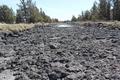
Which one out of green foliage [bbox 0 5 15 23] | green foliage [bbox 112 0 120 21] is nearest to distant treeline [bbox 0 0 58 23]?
green foliage [bbox 0 5 15 23]

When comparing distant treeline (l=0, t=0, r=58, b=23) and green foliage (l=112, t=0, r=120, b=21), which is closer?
green foliage (l=112, t=0, r=120, b=21)

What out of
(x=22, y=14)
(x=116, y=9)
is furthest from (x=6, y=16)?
(x=116, y=9)

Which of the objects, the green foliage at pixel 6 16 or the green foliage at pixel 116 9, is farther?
the green foliage at pixel 6 16

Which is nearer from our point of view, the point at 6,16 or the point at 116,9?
the point at 116,9

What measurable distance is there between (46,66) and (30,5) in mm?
74602

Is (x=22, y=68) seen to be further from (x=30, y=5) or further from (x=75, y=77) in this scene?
(x=30, y=5)

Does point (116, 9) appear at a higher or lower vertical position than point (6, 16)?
higher

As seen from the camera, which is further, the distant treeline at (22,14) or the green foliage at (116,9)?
the distant treeline at (22,14)

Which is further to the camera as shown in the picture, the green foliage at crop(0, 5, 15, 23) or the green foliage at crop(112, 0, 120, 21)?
the green foliage at crop(0, 5, 15, 23)

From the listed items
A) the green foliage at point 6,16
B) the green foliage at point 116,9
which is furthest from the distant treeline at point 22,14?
the green foliage at point 116,9

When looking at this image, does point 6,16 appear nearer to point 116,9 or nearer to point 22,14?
point 22,14

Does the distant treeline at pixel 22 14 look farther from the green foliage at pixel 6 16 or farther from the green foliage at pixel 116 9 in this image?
the green foliage at pixel 116 9

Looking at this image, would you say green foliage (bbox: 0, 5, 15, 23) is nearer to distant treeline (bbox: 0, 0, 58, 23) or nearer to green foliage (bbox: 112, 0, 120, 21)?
distant treeline (bbox: 0, 0, 58, 23)

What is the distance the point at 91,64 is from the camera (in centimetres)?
1055
